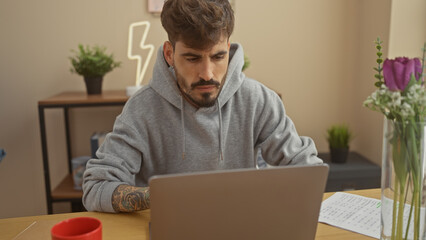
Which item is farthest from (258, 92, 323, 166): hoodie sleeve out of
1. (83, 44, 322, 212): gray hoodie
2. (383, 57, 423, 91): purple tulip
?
(383, 57, 423, 91): purple tulip

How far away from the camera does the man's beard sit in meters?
1.20

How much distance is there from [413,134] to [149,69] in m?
1.91

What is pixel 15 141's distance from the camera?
2.43m

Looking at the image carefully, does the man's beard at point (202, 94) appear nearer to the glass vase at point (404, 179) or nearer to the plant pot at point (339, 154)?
the glass vase at point (404, 179)

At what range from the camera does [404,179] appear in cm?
74

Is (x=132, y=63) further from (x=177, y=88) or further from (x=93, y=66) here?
(x=177, y=88)

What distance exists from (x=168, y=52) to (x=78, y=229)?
700mm

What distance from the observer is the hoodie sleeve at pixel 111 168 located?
1089 mm

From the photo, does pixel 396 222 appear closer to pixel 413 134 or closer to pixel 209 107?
pixel 413 134

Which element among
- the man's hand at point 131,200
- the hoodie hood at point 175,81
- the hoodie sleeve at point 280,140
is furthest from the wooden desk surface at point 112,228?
the hoodie hood at point 175,81

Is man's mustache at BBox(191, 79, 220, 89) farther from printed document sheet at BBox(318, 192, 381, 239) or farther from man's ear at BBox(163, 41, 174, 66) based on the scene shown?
printed document sheet at BBox(318, 192, 381, 239)

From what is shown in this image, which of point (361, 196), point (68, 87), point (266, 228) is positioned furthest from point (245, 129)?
point (68, 87)

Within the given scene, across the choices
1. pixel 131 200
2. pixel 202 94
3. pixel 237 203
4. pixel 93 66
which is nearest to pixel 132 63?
pixel 93 66

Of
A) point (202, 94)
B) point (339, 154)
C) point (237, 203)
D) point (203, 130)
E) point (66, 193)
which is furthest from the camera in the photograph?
point (339, 154)
